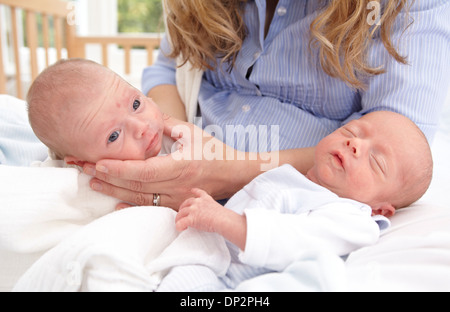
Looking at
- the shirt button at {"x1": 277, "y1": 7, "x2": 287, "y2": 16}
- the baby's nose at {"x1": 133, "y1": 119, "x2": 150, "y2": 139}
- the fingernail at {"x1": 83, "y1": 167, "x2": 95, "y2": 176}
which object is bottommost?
the fingernail at {"x1": 83, "y1": 167, "x2": 95, "y2": 176}

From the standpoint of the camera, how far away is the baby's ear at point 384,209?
88 centimetres

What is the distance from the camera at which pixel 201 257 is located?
71 cm

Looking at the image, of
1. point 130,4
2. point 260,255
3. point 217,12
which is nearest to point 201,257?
point 260,255

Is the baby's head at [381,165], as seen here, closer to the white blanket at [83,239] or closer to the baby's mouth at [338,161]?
the baby's mouth at [338,161]

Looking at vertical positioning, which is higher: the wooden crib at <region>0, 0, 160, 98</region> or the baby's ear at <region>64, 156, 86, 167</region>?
the wooden crib at <region>0, 0, 160, 98</region>

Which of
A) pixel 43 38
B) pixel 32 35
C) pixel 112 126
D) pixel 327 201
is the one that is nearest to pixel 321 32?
pixel 327 201

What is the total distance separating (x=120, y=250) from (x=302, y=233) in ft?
1.00

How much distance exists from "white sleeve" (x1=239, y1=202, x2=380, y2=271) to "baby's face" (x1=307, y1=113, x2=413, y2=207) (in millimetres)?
92

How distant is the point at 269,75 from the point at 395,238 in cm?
55

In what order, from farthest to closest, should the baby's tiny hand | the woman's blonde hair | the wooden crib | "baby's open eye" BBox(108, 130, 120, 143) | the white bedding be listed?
the wooden crib < the woman's blonde hair < "baby's open eye" BBox(108, 130, 120, 143) < the baby's tiny hand < the white bedding

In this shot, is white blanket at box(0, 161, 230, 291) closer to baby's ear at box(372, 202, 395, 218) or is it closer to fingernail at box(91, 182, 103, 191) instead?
fingernail at box(91, 182, 103, 191)

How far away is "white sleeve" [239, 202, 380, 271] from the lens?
68 cm

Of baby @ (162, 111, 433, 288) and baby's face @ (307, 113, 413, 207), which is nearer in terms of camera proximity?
baby @ (162, 111, 433, 288)

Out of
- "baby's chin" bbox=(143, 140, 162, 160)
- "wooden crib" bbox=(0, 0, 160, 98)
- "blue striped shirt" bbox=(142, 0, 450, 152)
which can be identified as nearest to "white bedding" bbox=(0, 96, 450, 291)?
"baby's chin" bbox=(143, 140, 162, 160)
